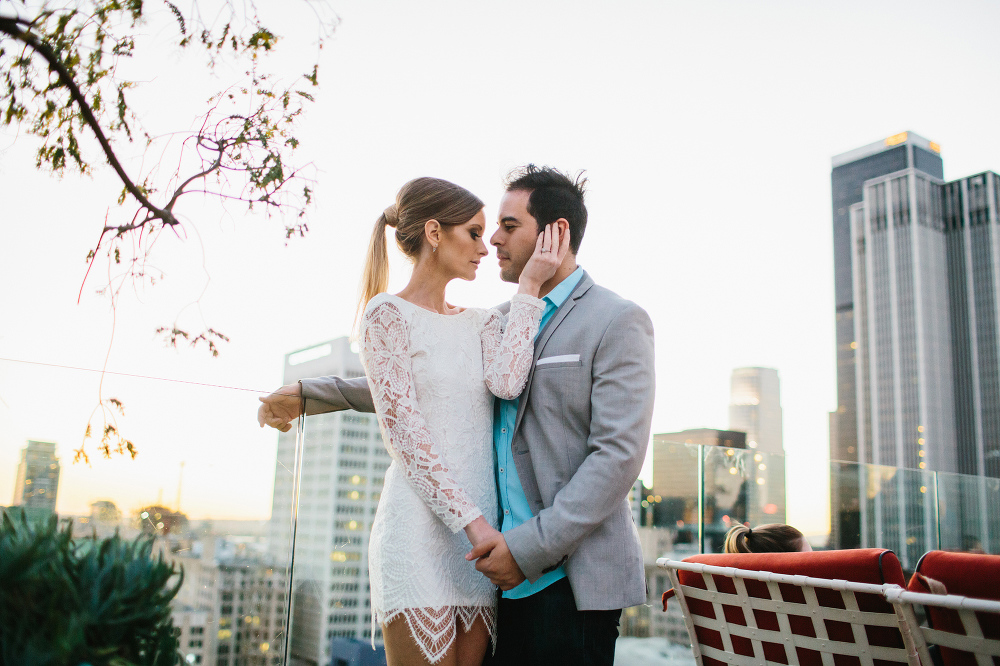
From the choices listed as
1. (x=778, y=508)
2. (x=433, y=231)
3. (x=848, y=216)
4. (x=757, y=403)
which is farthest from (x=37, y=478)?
(x=757, y=403)

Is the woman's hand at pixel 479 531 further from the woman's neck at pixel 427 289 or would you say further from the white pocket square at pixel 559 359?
the woman's neck at pixel 427 289

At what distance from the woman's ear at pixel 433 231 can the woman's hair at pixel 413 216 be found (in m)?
0.01

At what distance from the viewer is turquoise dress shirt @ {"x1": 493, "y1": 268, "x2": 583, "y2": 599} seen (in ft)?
5.77

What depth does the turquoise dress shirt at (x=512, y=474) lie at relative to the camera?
5.77ft

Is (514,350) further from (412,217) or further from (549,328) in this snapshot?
(412,217)

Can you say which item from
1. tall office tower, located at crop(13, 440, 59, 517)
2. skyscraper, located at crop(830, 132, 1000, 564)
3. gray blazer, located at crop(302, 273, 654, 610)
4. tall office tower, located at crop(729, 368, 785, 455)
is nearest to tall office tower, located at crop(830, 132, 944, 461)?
skyscraper, located at crop(830, 132, 1000, 564)

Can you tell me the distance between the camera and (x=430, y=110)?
14906 millimetres

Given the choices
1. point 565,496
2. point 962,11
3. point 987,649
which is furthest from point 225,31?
point 962,11

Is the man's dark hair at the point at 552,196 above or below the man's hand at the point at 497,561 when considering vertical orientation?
above

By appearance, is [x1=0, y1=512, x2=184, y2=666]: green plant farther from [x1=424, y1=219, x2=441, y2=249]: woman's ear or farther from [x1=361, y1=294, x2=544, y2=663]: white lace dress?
[x1=424, y1=219, x2=441, y2=249]: woman's ear

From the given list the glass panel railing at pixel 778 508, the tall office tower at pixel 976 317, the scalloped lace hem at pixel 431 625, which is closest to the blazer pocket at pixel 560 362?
the scalloped lace hem at pixel 431 625

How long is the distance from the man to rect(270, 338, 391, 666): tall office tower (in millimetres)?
545

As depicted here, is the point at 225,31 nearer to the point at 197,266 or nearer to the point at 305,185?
the point at 305,185

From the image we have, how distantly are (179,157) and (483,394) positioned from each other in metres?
1.89
